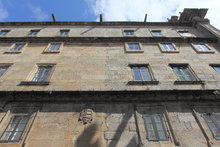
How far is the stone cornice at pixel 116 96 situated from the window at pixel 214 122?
87 centimetres

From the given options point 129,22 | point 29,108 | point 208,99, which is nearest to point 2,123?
point 29,108

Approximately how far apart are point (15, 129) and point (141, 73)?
710 centimetres

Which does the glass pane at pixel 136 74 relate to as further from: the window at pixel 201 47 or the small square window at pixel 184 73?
the window at pixel 201 47

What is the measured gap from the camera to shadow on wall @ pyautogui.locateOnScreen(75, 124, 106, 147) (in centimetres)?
582

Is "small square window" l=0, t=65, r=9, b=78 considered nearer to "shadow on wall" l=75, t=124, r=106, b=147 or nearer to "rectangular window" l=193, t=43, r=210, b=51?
"shadow on wall" l=75, t=124, r=106, b=147

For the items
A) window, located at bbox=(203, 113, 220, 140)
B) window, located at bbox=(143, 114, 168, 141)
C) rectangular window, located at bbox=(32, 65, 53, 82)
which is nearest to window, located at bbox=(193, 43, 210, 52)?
window, located at bbox=(203, 113, 220, 140)

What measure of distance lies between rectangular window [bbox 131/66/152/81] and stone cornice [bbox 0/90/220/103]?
1.63 meters

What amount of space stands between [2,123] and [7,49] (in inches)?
280

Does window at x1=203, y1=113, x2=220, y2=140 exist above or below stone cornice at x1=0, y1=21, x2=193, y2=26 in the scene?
below

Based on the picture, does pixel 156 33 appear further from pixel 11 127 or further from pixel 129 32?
pixel 11 127

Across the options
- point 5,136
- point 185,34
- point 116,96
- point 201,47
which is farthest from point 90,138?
point 185,34

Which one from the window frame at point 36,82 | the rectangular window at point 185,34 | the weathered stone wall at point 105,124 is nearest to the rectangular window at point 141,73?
the weathered stone wall at point 105,124

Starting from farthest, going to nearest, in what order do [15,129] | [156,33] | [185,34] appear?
[156,33] < [185,34] < [15,129]

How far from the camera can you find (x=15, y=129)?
6453 mm
